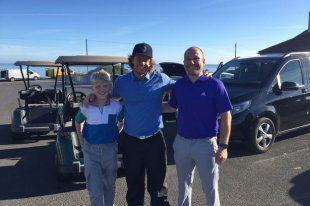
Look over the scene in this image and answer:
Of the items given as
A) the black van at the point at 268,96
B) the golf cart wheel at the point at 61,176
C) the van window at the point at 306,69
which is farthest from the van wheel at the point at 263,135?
the golf cart wheel at the point at 61,176

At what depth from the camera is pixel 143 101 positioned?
3477mm

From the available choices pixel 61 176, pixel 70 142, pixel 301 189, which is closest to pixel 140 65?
pixel 70 142

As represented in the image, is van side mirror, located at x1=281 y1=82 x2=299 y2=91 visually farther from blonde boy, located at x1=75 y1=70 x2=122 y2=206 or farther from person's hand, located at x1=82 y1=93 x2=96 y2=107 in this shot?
person's hand, located at x1=82 y1=93 x2=96 y2=107

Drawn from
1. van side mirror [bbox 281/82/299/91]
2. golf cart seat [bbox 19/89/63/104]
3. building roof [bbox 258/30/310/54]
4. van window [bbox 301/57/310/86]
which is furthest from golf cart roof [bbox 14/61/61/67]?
building roof [bbox 258/30/310/54]

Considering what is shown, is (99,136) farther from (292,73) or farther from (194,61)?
(292,73)

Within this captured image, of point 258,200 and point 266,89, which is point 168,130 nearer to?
point 266,89

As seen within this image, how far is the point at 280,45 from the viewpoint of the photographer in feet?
94.7

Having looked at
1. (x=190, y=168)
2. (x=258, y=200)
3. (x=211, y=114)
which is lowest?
(x=258, y=200)

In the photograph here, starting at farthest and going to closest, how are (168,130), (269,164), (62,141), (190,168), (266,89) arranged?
(168,130) → (266,89) → (269,164) → (62,141) → (190,168)

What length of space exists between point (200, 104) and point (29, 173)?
11.6ft

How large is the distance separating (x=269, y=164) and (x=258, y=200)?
5.08ft

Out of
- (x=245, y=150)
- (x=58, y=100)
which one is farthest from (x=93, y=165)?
(x=58, y=100)

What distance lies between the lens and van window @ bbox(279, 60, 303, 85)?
22.4 feet

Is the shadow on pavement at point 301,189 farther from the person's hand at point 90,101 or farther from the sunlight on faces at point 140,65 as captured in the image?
the person's hand at point 90,101
